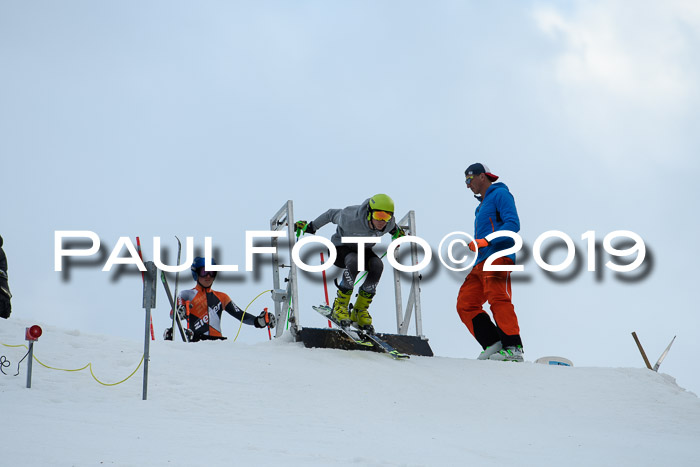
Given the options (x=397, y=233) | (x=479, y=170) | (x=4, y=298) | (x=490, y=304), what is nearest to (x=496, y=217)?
(x=479, y=170)

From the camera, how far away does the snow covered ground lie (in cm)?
383

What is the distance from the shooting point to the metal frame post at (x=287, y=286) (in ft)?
26.0

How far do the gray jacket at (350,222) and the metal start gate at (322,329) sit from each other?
15.0 inches

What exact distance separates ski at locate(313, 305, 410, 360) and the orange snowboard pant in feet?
3.63

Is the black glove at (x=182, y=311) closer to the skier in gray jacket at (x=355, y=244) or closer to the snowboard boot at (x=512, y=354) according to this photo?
the skier in gray jacket at (x=355, y=244)

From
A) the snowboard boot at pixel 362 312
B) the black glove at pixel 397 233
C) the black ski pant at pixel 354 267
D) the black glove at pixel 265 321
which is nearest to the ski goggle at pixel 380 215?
the black ski pant at pixel 354 267

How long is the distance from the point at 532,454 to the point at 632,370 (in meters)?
4.34

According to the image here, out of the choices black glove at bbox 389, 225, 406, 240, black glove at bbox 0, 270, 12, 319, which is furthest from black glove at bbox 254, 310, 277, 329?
black glove at bbox 0, 270, 12, 319

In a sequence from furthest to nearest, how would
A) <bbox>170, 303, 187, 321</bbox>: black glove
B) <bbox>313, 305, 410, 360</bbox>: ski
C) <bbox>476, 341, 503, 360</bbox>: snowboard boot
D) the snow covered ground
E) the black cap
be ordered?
<bbox>170, 303, 187, 321</bbox>: black glove → the black cap → <bbox>476, 341, 503, 360</bbox>: snowboard boot → <bbox>313, 305, 410, 360</bbox>: ski → the snow covered ground

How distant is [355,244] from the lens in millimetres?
8148

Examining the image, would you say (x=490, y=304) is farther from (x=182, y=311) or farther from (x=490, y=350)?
(x=182, y=311)

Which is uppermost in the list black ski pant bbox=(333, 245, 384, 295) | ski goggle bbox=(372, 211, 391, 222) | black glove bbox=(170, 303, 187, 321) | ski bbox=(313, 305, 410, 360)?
ski goggle bbox=(372, 211, 391, 222)

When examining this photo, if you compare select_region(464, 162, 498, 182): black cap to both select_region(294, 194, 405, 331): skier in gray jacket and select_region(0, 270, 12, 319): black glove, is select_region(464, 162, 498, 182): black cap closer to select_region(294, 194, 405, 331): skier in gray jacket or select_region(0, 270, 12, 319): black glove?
select_region(294, 194, 405, 331): skier in gray jacket

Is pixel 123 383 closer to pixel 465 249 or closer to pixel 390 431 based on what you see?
pixel 390 431
